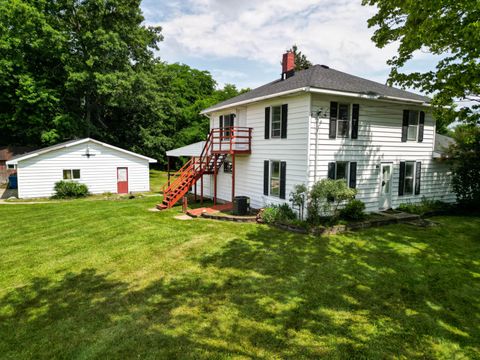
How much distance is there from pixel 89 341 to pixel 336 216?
927 centimetres

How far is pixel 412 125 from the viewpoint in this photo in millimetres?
13875

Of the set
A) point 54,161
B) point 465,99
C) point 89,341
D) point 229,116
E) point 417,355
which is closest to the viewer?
point 417,355

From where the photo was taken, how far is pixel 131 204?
17.2 metres

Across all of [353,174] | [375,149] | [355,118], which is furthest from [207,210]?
[375,149]

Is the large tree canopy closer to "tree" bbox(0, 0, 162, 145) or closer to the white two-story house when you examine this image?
"tree" bbox(0, 0, 162, 145)

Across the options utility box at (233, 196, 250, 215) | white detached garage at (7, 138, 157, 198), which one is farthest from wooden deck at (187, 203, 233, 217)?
white detached garage at (7, 138, 157, 198)

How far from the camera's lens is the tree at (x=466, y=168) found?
13.8 m

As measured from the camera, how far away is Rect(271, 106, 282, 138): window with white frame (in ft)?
41.8

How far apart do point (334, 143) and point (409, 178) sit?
5.15 metres

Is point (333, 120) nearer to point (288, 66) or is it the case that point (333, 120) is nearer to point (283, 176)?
point (283, 176)

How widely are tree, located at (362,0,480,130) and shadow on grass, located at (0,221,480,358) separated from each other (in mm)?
5428

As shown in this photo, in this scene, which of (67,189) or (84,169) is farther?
(84,169)

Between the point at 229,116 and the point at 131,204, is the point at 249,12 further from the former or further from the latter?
the point at 131,204

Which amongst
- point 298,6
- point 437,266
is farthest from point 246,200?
point 298,6
